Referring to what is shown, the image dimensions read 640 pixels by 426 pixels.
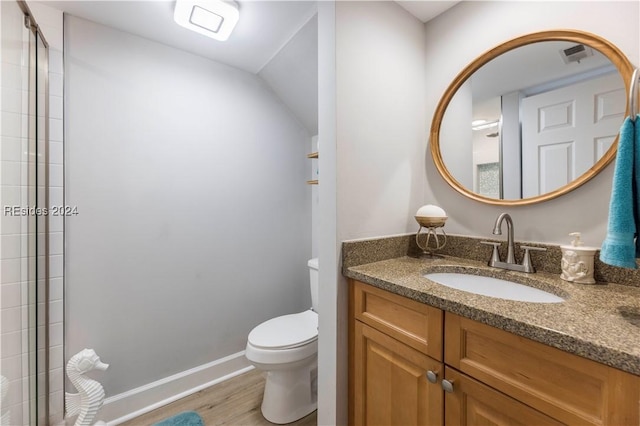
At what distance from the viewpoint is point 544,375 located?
0.60m

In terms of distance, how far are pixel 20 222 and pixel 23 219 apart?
25mm

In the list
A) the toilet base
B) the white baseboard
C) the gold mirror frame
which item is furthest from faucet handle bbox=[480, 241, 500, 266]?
the white baseboard

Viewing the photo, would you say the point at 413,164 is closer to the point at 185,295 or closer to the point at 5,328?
the point at 185,295

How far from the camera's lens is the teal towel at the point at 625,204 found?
662mm

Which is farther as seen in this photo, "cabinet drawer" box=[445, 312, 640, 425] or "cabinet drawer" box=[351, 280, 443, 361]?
"cabinet drawer" box=[351, 280, 443, 361]

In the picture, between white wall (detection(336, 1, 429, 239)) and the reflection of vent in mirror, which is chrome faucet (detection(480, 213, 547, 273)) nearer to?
white wall (detection(336, 1, 429, 239))

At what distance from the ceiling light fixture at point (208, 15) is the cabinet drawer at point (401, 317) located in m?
1.48

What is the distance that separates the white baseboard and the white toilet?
46 cm

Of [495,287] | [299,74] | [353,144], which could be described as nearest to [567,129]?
[495,287]

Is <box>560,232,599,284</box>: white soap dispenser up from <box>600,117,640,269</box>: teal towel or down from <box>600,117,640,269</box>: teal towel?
down

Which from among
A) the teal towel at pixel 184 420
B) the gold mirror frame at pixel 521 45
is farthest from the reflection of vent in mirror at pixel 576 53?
the teal towel at pixel 184 420

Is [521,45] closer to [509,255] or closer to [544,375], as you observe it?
[509,255]

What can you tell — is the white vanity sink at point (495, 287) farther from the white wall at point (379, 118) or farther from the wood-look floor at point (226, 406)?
the wood-look floor at point (226, 406)

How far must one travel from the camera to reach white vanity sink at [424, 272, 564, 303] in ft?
3.10
